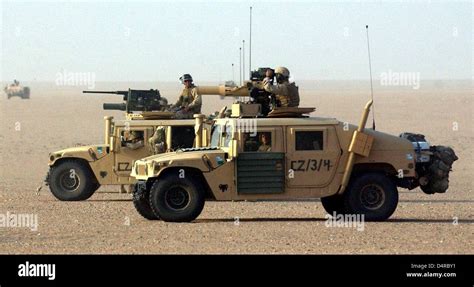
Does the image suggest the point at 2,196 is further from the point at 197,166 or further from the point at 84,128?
the point at 84,128

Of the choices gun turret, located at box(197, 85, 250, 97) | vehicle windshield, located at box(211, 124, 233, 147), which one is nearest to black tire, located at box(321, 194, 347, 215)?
vehicle windshield, located at box(211, 124, 233, 147)

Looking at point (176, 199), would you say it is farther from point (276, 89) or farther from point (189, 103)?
point (189, 103)

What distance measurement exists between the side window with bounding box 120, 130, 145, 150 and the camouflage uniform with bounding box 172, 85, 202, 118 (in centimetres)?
79

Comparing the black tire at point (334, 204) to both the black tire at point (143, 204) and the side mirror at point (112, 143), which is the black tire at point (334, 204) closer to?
the black tire at point (143, 204)

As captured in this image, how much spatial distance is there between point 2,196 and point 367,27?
35.2ft

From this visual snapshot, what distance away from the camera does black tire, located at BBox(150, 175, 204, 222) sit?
70.8ft

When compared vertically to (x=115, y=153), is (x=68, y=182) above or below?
below

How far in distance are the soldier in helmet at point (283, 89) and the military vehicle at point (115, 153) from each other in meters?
3.68

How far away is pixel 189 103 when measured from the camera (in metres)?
27.3

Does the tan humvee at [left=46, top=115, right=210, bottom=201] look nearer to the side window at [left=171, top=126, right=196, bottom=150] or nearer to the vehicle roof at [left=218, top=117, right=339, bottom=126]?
the side window at [left=171, top=126, right=196, bottom=150]

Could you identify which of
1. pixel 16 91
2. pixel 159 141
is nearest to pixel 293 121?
pixel 159 141

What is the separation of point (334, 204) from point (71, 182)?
21.5 ft
